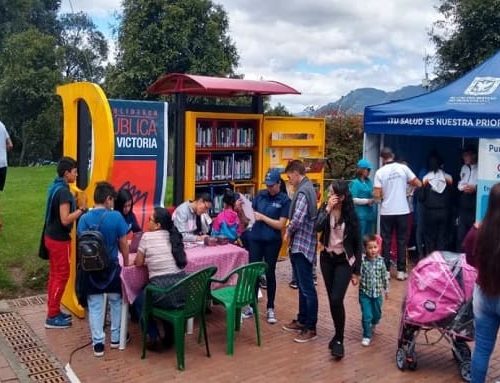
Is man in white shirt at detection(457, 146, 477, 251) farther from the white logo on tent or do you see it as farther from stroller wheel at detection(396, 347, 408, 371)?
stroller wheel at detection(396, 347, 408, 371)

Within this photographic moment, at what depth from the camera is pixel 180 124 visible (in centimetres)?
805

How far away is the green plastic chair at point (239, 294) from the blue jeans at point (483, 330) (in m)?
2.05

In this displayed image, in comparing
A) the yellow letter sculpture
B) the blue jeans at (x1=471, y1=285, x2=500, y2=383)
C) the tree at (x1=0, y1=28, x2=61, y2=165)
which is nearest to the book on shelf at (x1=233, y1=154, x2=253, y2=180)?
the yellow letter sculpture

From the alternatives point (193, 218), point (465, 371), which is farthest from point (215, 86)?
point (465, 371)

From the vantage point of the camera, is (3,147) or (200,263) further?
(3,147)

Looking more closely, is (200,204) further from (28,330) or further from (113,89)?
(113,89)

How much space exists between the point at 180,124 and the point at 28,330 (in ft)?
10.9

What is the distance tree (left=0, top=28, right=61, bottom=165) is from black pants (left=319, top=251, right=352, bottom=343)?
56.9 ft

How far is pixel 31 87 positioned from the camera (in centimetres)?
2044

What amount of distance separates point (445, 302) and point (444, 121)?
12.9 ft

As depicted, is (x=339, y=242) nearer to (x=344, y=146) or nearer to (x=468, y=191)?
(x=468, y=191)

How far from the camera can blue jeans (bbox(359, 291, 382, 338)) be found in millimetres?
5730

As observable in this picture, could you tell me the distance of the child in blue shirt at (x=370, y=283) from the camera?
5.67m

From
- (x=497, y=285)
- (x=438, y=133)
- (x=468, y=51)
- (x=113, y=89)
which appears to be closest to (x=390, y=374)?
(x=497, y=285)
